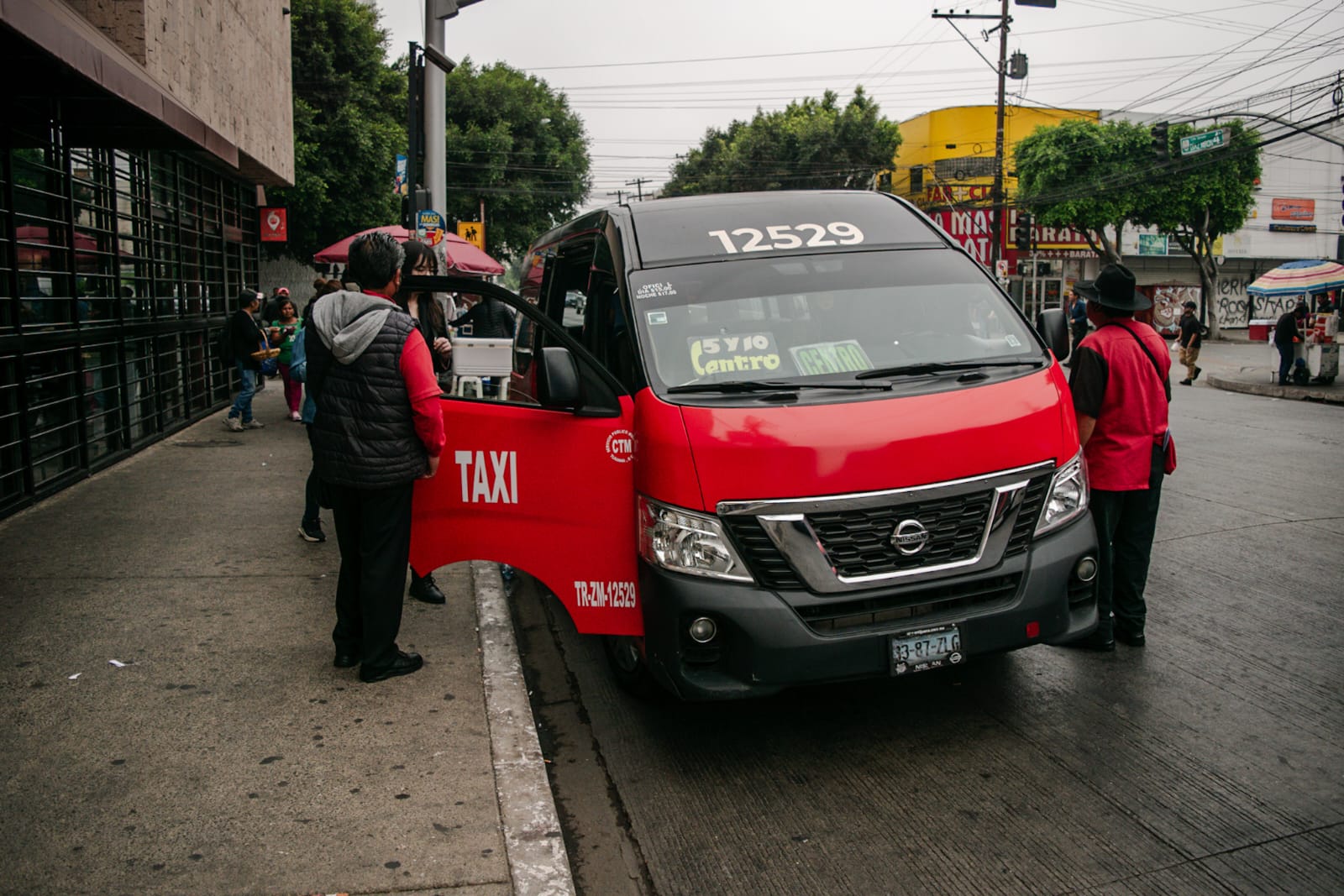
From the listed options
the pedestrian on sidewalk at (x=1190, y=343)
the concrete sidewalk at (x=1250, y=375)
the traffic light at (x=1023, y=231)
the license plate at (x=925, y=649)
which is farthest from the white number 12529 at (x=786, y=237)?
the traffic light at (x=1023, y=231)

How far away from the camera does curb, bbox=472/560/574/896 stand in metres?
3.35

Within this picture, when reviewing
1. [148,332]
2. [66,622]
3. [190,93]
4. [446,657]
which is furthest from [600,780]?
[190,93]

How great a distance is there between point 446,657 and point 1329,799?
3.74 meters

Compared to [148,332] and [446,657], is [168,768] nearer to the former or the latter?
[446,657]

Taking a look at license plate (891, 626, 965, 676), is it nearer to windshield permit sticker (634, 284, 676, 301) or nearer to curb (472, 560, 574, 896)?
curb (472, 560, 574, 896)

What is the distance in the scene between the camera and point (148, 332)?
1201cm

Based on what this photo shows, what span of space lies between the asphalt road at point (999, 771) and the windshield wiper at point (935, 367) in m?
1.47

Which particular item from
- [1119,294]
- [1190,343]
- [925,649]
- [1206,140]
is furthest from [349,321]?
[1206,140]

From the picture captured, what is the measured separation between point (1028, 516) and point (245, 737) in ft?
10.4

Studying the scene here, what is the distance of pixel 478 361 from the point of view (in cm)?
1099

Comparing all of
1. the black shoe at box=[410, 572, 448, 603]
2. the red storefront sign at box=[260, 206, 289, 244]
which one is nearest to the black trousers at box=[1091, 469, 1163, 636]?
the black shoe at box=[410, 572, 448, 603]

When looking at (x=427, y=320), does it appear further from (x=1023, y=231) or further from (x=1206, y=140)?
(x=1023, y=231)

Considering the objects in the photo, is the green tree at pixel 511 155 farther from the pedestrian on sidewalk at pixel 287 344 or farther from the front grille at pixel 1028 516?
the front grille at pixel 1028 516

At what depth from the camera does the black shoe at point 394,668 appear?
4.88 meters
